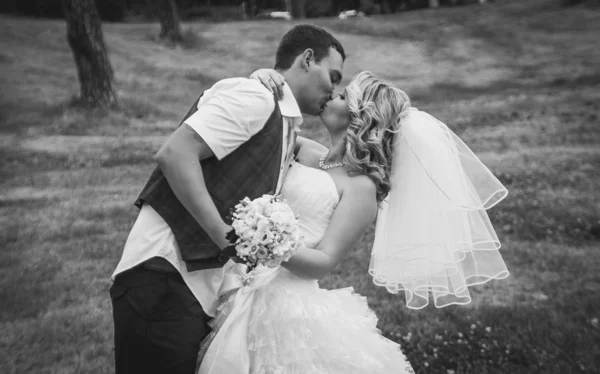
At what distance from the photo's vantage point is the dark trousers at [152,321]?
2559mm

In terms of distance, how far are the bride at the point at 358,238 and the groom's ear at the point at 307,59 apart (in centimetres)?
32

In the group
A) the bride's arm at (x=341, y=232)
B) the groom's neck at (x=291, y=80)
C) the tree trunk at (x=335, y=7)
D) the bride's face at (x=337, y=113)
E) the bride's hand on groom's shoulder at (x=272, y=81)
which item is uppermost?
the bride's hand on groom's shoulder at (x=272, y=81)

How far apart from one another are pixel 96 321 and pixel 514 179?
6.35m

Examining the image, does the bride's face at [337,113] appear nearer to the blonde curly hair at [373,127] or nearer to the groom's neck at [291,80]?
the blonde curly hair at [373,127]

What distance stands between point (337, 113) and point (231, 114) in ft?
3.37

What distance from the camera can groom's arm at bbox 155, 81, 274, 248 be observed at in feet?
8.14

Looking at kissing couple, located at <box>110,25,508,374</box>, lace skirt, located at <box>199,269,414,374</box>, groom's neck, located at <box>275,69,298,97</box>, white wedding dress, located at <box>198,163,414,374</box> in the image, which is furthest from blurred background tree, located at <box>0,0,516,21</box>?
lace skirt, located at <box>199,269,414,374</box>

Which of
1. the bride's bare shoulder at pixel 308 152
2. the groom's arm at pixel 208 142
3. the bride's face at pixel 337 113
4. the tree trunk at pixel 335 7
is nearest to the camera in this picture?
the groom's arm at pixel 208 142

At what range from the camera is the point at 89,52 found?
9172mm

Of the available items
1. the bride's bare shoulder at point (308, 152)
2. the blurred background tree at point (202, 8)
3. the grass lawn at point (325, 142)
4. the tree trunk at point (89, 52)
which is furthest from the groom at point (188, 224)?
Result: the blurred background tree at point (202, 8)

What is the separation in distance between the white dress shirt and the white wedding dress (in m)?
0.21

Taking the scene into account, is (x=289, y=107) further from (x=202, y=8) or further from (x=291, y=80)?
→ (x=202, y=8)

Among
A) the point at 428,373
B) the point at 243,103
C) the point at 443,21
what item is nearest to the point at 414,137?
the point at 243,103

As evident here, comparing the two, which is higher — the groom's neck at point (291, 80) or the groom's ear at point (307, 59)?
the groom's ear at point (307, 59)
